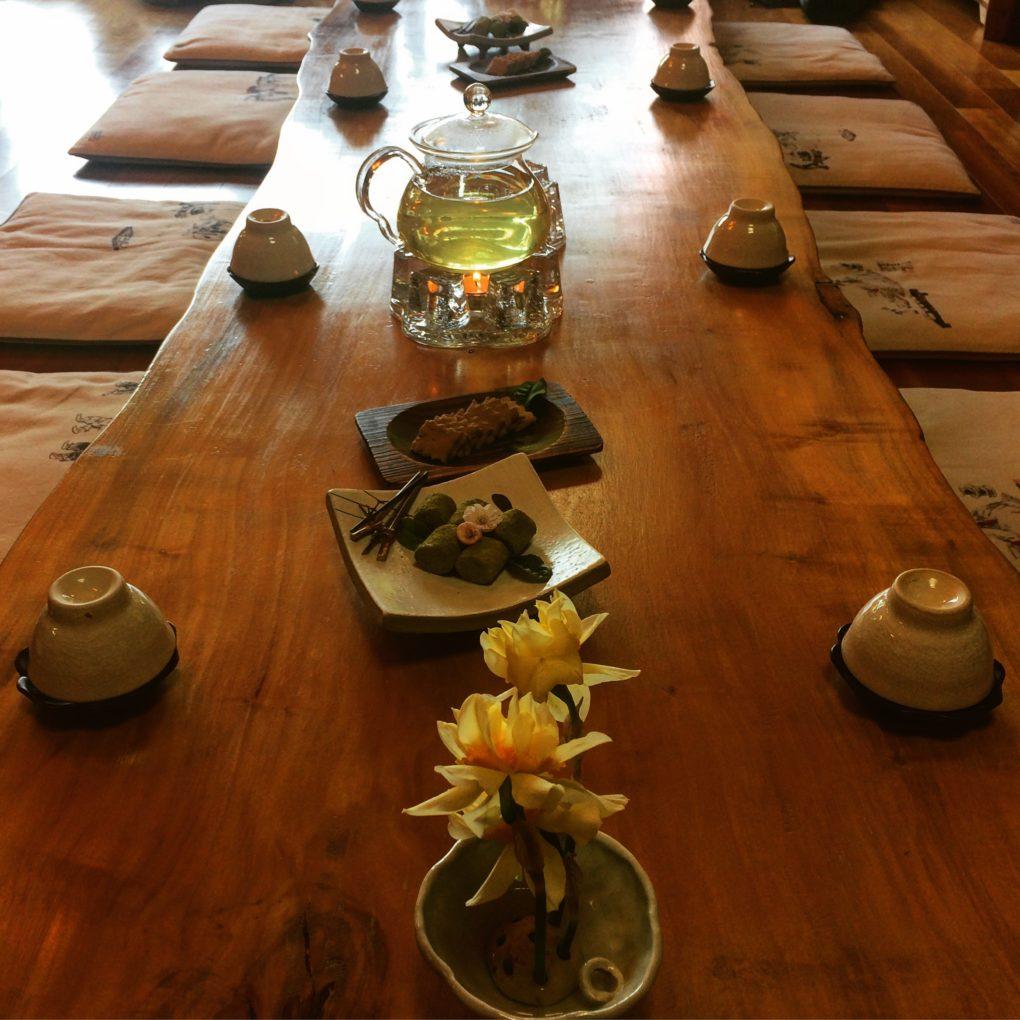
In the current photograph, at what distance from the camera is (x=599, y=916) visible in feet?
2.46

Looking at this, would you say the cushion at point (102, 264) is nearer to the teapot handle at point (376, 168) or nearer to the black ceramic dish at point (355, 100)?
the black ceramic dish at point (355, 100)

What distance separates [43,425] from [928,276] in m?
1.66

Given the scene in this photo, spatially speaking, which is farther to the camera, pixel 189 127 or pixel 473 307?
pixel 189 127

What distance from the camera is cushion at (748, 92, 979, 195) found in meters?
2.80

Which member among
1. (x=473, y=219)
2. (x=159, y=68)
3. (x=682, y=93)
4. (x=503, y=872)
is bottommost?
(x=159, y=68)

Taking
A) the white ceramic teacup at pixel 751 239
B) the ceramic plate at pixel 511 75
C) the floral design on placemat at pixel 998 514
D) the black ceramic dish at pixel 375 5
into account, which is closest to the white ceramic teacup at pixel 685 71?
the ceramic plate at pixel 511 75

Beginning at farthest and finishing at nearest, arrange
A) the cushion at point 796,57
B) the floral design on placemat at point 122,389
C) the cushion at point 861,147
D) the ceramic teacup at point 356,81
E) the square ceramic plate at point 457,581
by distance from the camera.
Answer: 1. the cushion at point 796,57
2. the cushion at point 861,147
3. the ceramic teacup at point 356,81
4. the floral design on placemat at point 122,389
5. the square ceramic plate at point 457,581

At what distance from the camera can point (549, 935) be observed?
74cm

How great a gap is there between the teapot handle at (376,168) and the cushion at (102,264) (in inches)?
24.0

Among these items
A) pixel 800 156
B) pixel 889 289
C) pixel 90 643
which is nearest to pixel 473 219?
pixel 90 643

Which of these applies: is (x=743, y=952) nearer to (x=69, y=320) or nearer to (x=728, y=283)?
(x=728, y=283)

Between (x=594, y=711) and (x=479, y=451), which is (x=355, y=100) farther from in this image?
(x=594, y=711)

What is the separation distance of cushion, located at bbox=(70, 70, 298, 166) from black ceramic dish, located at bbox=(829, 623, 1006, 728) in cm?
239

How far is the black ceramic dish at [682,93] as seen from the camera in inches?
98.0
